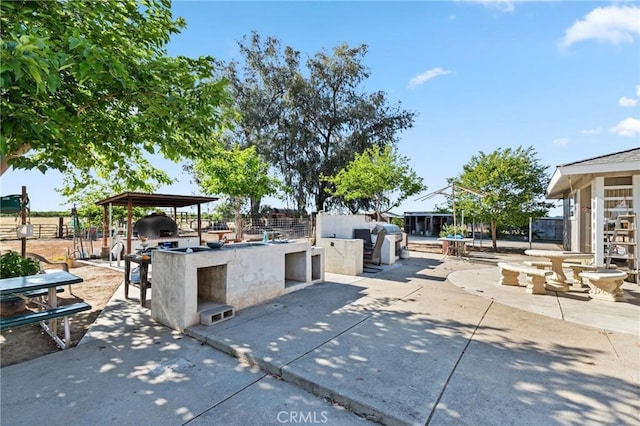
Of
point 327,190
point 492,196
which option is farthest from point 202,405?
point 327,190

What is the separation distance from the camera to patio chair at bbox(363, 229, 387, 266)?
889cm

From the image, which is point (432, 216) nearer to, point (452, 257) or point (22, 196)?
point (452, 257)

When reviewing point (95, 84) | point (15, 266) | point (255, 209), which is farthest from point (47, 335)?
point (255, 209)

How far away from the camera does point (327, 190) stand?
67.0 ft

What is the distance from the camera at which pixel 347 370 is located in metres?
2.82

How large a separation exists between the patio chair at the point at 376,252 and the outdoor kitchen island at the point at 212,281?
366 cm

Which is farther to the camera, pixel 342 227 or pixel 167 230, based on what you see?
pixel 167 230

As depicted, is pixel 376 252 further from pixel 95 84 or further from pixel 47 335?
pixel 95 84

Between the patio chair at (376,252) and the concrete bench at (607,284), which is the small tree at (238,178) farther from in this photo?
the concrete bench at (607,284)

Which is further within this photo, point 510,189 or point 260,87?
point 260,87

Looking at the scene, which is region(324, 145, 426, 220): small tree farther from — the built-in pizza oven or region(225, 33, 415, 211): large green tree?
the built-in pizza oven

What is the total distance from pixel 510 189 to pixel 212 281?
14.9m

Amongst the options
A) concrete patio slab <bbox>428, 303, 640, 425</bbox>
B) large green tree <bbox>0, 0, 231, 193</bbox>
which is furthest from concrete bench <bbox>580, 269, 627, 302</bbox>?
large green tree <bbox>0, 0, 231, 193</bbox>

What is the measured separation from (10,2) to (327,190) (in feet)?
58.4
